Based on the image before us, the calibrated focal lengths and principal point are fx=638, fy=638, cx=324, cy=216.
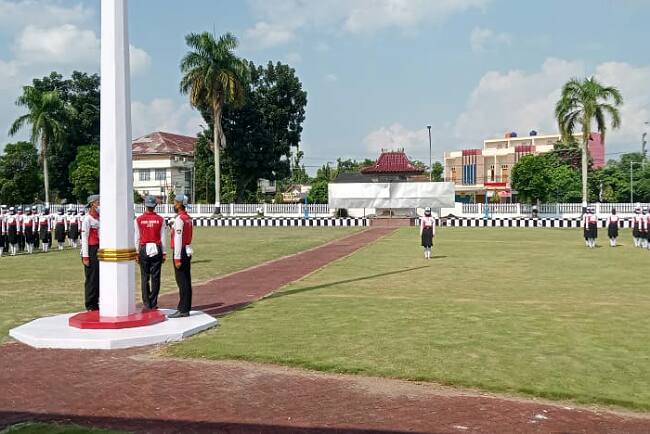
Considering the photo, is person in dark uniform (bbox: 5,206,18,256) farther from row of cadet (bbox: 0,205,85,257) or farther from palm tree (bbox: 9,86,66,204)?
palm tree (bbox: 9,86,66,204)

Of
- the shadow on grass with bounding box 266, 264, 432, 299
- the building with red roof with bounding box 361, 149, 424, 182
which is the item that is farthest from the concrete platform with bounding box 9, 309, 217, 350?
the building with red roof with bounding box 361, 149, 424, 182

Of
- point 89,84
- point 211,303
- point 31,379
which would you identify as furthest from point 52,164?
point 31,379

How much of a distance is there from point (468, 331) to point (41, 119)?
4933cm

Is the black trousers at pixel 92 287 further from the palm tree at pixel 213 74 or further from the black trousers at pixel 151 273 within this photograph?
the palm tree at pixel 213 74

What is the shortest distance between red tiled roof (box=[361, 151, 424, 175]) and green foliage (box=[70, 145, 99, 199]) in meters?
23.1

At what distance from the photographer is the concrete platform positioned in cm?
745

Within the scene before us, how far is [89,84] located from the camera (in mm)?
60031

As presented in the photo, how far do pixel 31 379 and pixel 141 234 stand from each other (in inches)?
135

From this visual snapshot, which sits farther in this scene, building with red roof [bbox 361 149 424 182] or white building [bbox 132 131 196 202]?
white building [bbox 132 131 196 202]

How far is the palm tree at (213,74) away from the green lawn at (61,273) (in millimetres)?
21149

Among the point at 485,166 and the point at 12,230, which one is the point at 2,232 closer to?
the point at 12,230

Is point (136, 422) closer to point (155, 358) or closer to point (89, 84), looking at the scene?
point (155, 358)

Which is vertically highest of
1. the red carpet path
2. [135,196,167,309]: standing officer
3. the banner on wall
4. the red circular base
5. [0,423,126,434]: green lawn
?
the banner on wall

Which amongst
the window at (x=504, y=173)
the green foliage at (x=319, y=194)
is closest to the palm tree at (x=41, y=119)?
the green foliage at (x=319, y=194)
